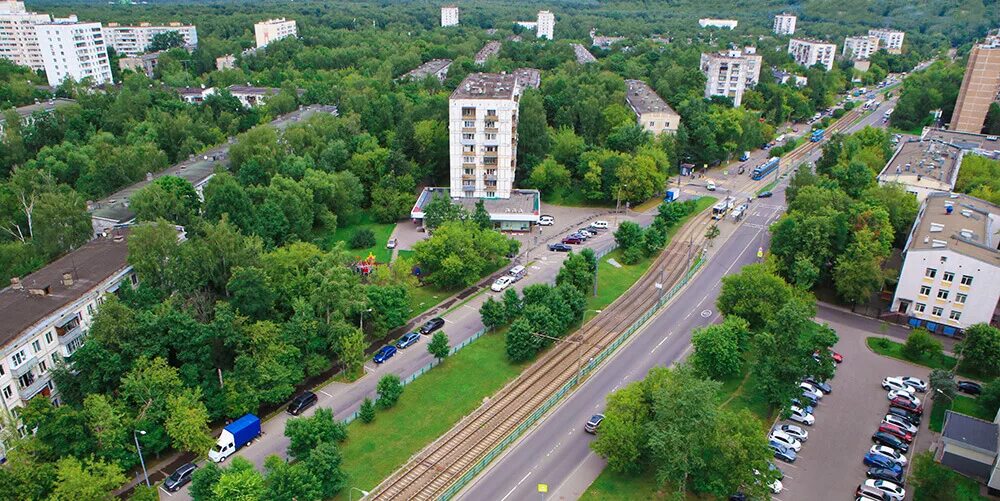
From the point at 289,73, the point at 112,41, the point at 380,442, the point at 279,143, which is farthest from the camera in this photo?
the point at 112,41

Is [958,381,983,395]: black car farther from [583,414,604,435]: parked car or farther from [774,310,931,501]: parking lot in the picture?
[583,414,604,435]: parked car

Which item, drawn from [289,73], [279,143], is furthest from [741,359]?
[289,73]

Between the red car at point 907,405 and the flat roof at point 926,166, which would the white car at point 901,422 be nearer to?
the red car at point 907,405

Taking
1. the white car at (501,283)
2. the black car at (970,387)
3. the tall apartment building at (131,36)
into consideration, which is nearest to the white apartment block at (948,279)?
the black car at (970,387)

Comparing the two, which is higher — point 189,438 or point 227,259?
point 227,259

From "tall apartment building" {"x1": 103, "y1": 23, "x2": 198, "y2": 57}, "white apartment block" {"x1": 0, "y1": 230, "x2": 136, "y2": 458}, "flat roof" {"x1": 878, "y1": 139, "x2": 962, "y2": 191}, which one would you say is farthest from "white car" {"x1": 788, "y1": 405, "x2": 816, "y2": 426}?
"tall apartment building" {"x1": 103, "y1": 23, "x2": 198, "y2": 57}

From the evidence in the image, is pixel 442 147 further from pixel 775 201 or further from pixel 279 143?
pixel 775 201
